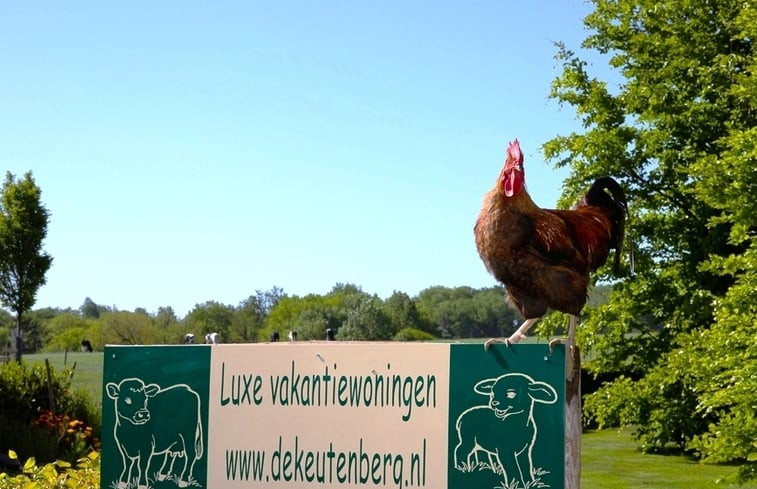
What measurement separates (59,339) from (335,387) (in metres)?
49.5

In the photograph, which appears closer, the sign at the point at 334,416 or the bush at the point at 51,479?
the sign at the point at 334,416

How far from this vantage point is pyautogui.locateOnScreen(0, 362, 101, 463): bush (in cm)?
1436

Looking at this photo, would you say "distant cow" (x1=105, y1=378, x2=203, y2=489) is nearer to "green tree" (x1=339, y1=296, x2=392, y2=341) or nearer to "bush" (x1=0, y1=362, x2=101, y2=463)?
"bush" (x1=0, y1=362, x2=101, y2=463)

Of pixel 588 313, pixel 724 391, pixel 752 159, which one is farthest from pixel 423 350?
pixel 588 313

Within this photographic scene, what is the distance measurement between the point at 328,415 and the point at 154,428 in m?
0.99

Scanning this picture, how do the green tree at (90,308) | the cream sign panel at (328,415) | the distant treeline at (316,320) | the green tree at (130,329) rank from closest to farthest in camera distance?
the cream sign panel at (328,415)
the green tree at (130,329)
the distant treeline at (316,320)
the green tree at (90,308)

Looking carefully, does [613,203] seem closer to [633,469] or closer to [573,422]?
[573,422]

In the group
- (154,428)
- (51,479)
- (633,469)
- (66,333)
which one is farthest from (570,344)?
(66,333)

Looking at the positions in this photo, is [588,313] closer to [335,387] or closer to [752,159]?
[752,159]

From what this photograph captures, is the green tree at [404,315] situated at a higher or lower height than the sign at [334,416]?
higher

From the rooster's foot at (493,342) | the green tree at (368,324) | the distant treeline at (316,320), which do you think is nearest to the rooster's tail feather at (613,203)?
the rooster's foot at (493,342)

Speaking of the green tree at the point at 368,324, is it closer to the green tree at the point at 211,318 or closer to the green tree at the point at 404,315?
the green tree at the point at 404,315

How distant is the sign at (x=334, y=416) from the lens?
3.87 meters

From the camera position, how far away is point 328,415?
4.25 metres
